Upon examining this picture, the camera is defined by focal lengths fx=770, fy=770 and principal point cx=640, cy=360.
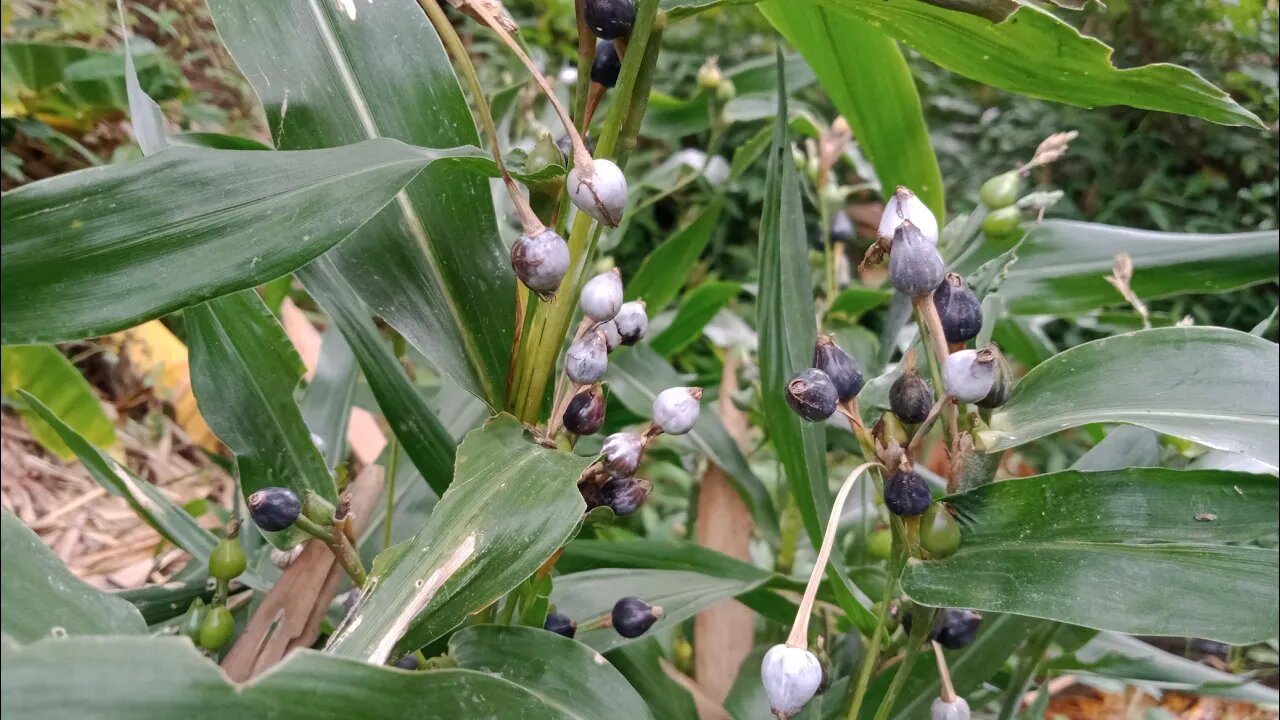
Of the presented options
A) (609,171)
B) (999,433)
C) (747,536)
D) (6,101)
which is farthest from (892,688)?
(6,101)

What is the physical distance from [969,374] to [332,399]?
0.50 meters

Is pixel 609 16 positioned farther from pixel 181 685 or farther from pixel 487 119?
pixel 181 685

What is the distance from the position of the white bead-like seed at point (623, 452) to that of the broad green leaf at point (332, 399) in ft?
1.14

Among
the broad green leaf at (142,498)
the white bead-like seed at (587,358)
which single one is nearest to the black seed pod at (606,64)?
the white bead-like seed at (587,358)

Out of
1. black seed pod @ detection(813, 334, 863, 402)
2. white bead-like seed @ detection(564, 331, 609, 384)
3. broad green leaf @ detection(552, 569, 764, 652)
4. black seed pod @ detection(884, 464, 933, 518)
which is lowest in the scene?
broad green leaf @ detection(552, 569, 764, 652)

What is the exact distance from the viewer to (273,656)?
394 millimetres

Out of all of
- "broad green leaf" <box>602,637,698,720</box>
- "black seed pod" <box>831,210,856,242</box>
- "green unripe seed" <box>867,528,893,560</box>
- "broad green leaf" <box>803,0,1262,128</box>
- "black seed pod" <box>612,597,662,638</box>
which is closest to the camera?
"broad green leaf" <box>803,0,1262,128</box>

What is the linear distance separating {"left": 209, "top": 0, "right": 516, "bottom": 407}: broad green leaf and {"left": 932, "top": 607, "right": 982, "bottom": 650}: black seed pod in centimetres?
25

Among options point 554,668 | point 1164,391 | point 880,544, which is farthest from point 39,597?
point 880,544

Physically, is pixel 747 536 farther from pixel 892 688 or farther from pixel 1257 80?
pixel 1257 80

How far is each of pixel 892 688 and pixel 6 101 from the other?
149 centimetres

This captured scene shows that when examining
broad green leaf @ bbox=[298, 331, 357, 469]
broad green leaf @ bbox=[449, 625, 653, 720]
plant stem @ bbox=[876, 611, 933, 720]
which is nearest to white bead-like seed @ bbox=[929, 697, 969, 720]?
plant stem @ bbox=[876, 611, 933, 720]

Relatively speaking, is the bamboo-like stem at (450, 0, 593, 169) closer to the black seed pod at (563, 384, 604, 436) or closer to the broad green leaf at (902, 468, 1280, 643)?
the black seed pod at (563, 384, 604, 436)

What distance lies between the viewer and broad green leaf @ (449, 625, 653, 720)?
1.12ft
